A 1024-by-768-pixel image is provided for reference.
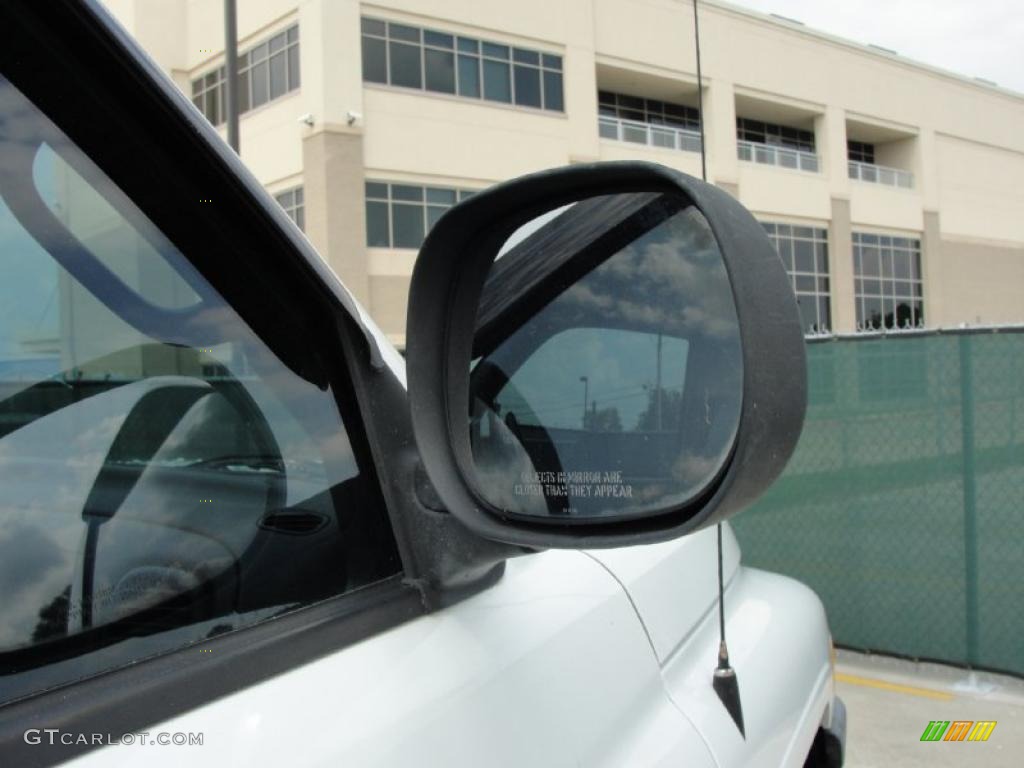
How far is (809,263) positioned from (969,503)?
37.8 meters

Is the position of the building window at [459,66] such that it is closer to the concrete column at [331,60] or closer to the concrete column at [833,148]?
the concrete column at [331,60]

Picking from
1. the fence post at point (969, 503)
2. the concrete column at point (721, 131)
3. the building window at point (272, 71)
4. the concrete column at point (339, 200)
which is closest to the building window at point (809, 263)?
the concrete column at point (721, 131)

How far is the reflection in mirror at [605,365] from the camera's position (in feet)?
3.99

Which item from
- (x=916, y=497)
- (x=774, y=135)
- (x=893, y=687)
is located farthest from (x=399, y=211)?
(x=893, y=687)

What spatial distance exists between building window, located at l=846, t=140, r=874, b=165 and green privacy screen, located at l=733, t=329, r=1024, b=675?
4504 centimetres

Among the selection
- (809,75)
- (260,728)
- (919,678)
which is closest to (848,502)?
(919,678)

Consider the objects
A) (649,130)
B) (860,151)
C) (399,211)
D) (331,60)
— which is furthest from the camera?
(860,151)

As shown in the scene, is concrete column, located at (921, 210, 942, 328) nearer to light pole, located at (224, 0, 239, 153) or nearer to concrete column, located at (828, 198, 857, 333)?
concrete column, located at (828, 198, 857, 333)

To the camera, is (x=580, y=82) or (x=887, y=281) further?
(x=887, y=281)

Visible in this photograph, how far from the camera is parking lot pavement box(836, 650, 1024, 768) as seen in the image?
4.41 metres

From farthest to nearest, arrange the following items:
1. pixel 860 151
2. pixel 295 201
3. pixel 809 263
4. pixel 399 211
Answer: pixel 860 151 < pixel 809 263 < pixel 399 211 < pixel 295 201

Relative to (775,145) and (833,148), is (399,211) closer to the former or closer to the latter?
(775,145)

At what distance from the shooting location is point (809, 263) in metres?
41.4

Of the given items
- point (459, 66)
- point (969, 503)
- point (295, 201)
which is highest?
point (459, 66)
